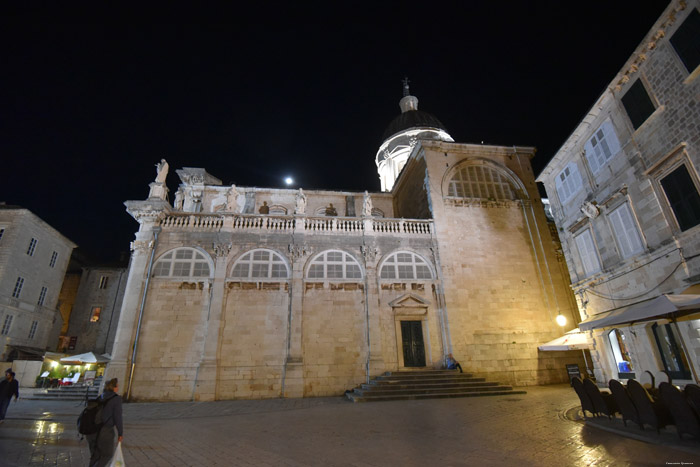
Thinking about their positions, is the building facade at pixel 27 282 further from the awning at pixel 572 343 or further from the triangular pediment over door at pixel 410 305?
the awning at pixel 572 343

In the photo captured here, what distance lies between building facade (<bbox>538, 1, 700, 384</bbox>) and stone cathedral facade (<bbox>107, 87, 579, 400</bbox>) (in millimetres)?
Result: 4032

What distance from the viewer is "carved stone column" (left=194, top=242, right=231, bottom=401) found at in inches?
590

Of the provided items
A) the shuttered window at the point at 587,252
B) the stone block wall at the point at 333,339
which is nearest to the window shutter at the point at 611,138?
the shuttered window at the point at 587,252

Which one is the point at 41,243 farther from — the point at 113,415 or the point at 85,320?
the point at 113,415

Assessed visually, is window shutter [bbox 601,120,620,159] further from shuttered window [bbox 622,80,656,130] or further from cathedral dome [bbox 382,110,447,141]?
cathedral dome [bbox 382,110,447,141]

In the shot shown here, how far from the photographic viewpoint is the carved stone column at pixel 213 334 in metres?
15.0

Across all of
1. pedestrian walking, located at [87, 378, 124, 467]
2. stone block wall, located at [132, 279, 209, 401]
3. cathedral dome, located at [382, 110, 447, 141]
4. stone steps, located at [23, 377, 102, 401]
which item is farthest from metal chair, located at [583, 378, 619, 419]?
cathedral dome, located at [382, 110, 447, 141]

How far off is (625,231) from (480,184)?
979 centimetres

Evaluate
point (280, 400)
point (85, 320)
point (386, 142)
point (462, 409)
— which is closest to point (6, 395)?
point (280, 400)

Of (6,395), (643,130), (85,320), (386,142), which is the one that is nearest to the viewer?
(6,395)

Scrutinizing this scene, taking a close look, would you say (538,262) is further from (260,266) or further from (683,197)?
(260,266)

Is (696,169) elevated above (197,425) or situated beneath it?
elevated above

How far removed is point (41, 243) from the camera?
2761 cm

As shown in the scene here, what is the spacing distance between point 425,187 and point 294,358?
13029 millimetres
